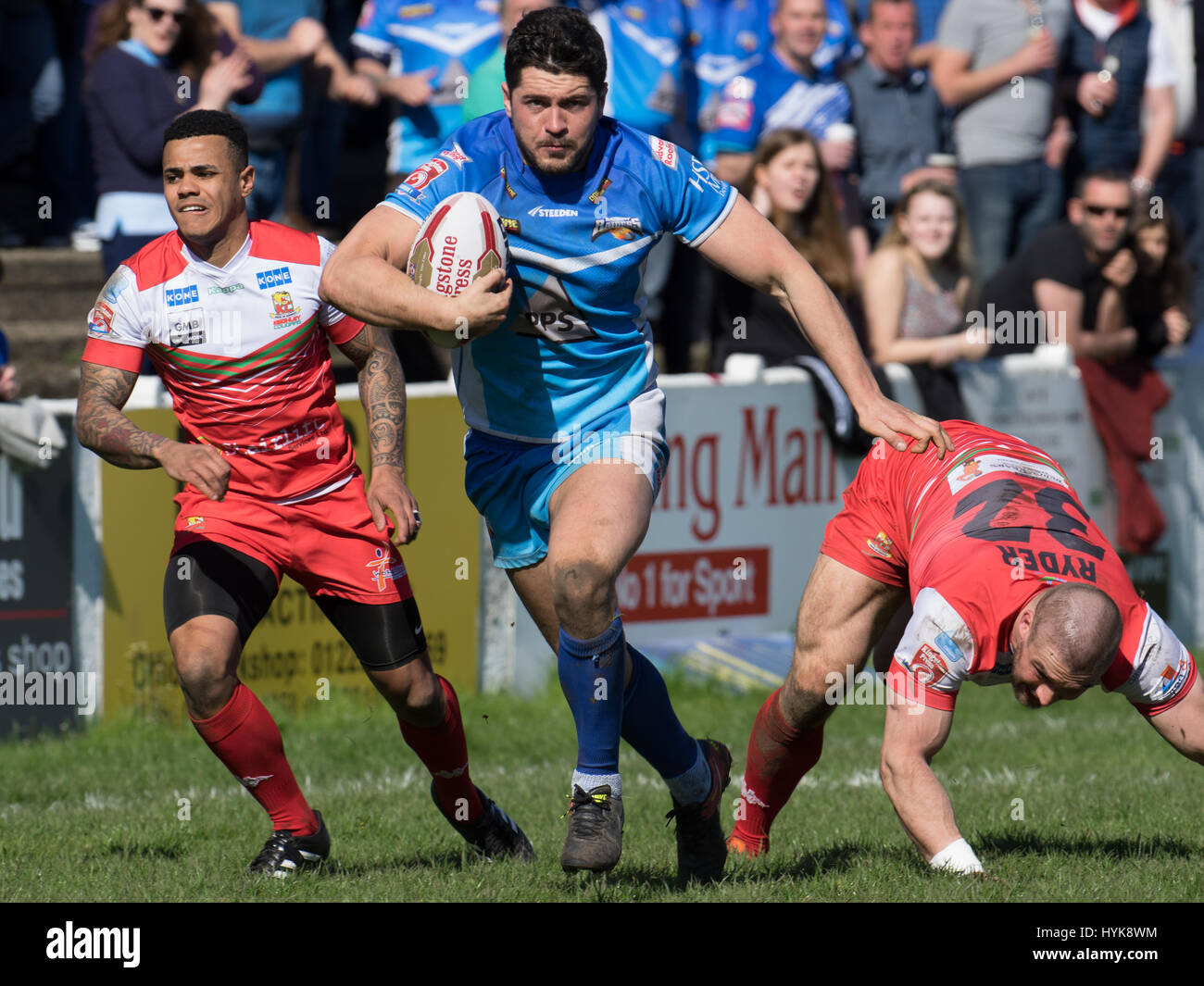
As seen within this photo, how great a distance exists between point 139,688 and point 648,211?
4246 mm

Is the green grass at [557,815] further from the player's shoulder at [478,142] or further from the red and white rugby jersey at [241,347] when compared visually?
the player's shoulder at [478,142]

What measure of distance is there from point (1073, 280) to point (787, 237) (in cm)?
254

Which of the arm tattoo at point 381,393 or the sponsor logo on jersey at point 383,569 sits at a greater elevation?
the arm tattoo at point 381,393

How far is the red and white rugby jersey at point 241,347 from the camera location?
6195 mm

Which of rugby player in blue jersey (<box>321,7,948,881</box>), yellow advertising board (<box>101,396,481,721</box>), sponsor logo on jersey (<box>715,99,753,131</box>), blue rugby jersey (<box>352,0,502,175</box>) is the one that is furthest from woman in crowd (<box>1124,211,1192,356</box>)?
rugby player in blue jersey (<box>321,7,948,881</box>)

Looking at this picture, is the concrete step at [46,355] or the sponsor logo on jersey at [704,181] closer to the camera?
the sponsor logo on jersey at [704,181]

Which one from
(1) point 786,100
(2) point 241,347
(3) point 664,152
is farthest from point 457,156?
(1) point 786,100

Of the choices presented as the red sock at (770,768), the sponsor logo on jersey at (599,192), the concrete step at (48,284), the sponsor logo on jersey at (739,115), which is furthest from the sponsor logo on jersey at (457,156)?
the concrete step at (48,284)

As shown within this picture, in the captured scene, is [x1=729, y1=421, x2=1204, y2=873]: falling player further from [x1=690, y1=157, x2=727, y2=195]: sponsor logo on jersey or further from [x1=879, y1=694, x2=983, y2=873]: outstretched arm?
[x1=690, y1=157, x2=727, y2=195]: sponsor logo on jersey

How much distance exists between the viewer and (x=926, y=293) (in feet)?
35.4

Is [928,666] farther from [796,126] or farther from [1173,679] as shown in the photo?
[796,126]

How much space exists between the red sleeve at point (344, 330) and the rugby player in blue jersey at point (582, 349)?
0.46 meters

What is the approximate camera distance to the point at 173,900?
566 centimetres

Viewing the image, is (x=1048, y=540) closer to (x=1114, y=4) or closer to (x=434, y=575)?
(x=434, y=575)
